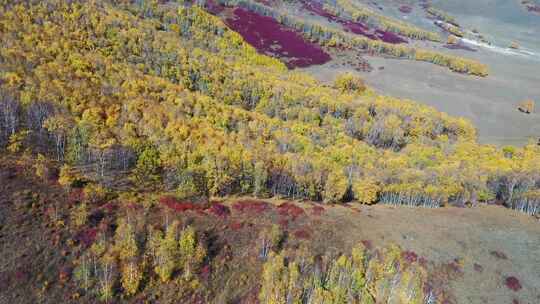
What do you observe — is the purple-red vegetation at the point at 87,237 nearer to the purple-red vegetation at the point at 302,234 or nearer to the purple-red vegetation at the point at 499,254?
the purple-red vegetation at the point at 302,234

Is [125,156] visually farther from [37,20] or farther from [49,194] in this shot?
[37,20]

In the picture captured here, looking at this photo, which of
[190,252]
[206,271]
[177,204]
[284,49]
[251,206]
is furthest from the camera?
[284,49]

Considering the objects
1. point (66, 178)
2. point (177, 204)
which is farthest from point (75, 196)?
point (177, 204)

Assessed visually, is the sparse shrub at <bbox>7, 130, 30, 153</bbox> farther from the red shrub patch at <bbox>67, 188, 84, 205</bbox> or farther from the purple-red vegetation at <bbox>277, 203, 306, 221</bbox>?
the purple-red vegetation at <bbox>277, 203, 306, 221</bbox>

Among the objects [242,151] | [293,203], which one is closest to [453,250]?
[293,203]

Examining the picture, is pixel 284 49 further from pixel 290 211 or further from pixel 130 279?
pixel 130 279

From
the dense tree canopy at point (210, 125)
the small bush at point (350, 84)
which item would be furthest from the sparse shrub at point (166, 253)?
the small bush at point (350, 84)
